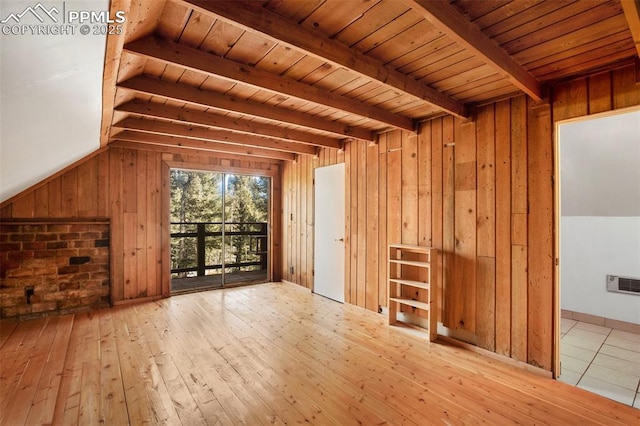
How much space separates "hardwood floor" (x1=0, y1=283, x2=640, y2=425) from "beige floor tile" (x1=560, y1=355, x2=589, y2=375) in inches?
14.6

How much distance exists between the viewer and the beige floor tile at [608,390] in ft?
6.89

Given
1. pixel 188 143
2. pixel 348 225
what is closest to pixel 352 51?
pixel 348 225

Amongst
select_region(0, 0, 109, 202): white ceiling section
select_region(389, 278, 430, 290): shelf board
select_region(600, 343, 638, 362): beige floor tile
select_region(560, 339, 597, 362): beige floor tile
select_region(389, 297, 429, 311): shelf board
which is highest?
select_region(0, 0, 109, 202): white ceiling section

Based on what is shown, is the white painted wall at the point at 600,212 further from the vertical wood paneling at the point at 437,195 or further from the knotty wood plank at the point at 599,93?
the vertical wood paneling at the point at 437,195

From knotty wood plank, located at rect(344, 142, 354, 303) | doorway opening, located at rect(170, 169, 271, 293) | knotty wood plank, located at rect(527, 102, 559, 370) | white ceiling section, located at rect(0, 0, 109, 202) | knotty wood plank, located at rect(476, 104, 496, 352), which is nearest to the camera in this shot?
white ceiling section, located at rect(0, 0, 109, 202)

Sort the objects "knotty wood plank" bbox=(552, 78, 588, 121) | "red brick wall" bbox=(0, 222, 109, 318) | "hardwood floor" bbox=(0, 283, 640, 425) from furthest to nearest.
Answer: "red brick wall" bbox=(0, 222, 109, 318) → "knotty wood plank" bbox=(552, 78, 588, 121) → "hardwood floor" bbox=(0, 283, 640, 425)

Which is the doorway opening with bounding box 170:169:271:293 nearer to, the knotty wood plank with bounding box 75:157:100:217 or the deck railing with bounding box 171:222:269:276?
the deck railing with bounding box 171:222:269:276

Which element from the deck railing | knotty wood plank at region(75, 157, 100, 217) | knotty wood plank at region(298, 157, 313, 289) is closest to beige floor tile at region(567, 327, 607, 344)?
knotty wood plank at region(298, 157, 313, 289)

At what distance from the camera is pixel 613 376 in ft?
7.87

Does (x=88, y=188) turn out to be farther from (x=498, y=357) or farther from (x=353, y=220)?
(x=498, y=357)

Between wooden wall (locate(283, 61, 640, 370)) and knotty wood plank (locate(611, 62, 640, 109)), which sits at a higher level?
knotty wood plank (locate(611, 62, 640, 109))

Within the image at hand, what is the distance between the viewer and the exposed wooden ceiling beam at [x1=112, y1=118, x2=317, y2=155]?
3211mm

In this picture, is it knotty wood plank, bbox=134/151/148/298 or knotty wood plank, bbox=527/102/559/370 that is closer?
knotty wood plank, bbox=527/102/559/370

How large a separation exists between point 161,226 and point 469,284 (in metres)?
4.30
